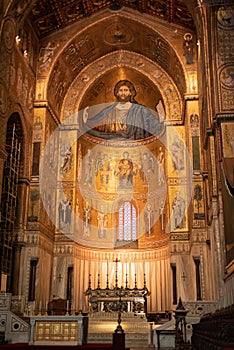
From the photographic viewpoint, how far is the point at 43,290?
816 inches

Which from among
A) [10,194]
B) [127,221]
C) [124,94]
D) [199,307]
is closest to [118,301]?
[199,307]

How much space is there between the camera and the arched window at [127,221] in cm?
2688

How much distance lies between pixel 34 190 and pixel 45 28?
8899 millimetres

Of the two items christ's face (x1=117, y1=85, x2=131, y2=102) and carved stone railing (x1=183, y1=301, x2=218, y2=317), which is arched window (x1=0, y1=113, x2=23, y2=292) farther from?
christ's face (x1=117, y1=85, x2=131, y2=102)

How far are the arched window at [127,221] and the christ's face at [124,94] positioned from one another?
6.85m

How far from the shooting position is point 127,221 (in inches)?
1086

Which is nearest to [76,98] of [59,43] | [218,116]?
[59,43]

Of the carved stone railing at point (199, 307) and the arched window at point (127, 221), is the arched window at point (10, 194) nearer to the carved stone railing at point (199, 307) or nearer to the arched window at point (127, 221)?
the carved stone railing at point (199, 307)

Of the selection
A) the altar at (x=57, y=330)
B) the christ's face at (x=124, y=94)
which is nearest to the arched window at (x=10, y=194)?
the altar at (x=57, y=330)

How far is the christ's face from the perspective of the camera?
91.2 ft

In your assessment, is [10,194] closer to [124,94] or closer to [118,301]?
[118,301]

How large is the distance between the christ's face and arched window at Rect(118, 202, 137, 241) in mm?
6849

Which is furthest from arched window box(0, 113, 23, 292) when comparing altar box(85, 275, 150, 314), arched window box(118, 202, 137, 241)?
arched window box(118, 202, 137, 241)

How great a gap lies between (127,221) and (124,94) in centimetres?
829
